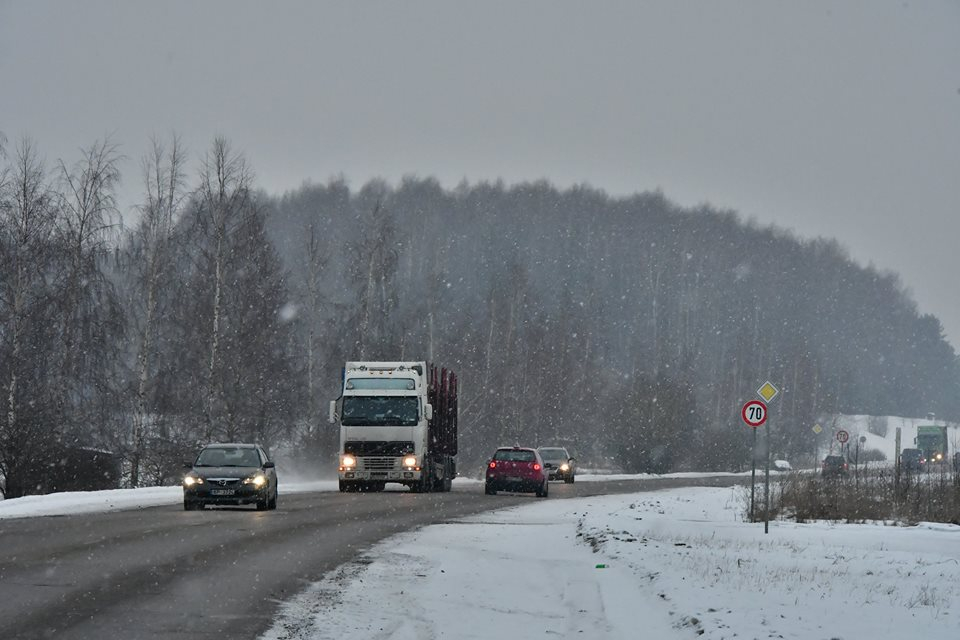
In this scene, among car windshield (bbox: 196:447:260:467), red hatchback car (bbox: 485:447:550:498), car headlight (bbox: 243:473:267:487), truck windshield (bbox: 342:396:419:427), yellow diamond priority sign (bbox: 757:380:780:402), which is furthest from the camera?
red hatchback car (bbox: 485:447:550:498)

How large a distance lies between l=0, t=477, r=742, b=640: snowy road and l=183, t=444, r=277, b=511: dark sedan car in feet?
1.52

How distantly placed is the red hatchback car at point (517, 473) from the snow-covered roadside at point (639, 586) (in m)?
16.3

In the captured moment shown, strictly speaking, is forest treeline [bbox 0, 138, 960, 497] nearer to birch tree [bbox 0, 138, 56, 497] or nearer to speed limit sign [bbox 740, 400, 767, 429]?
Result: birch tree [bbox 0, 138, 56, 497]

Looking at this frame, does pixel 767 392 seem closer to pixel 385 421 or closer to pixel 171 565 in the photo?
pixel 171 565

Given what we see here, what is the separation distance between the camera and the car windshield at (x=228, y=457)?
29.1 metres

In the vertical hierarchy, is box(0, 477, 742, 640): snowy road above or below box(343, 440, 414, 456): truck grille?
below

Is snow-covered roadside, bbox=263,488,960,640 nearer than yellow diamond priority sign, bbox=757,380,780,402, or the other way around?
snow-covered roadside, bbox=263,488,960,640

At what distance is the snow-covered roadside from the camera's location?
36.3 ft

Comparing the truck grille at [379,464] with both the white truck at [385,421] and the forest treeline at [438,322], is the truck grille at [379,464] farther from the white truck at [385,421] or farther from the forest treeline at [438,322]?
the forest treeline at [438,322]

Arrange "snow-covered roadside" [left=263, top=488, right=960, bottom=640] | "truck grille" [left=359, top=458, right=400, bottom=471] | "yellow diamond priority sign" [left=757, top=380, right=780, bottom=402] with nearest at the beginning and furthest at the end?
"snow-covered roadside" [left=263, top=488, right=960, bottom=640]
"yellow diamond priority sign" [left=757, top=380, right=780, bottom=402]
"truck grille" [left=359, top=458, right=400, bottom=471]

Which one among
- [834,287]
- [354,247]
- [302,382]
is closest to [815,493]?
[302,382]

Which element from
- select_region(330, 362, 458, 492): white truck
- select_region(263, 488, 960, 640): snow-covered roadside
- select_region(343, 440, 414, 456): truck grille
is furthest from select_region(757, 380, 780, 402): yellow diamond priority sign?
select_region(343, 440, 414, 456): truck grille

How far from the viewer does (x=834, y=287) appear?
522 feet

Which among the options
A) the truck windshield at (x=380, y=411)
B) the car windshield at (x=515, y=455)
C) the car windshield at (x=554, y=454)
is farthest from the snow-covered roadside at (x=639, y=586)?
the car windshield at (x=554, y=454)
